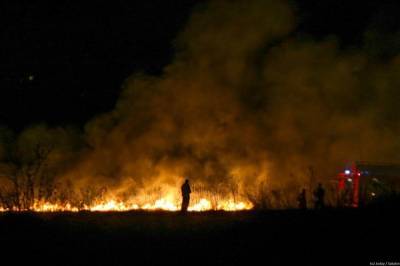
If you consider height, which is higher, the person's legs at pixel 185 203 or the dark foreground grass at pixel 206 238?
the person's legs at pixel 185 203

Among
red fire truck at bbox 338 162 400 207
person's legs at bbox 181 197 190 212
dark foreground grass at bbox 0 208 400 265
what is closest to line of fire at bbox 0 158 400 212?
red fire truck at bbox 338 162 400 207

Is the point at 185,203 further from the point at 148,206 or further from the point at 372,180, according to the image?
the point at 372,180

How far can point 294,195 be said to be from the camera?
2030 centimetres

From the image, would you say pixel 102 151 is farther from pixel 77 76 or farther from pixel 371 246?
pixel 371 246

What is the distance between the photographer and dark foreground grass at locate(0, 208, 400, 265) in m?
11.9

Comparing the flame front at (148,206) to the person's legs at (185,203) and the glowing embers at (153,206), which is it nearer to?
the glowing embers at (153,206)

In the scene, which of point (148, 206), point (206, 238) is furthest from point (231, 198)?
point (206, 238)

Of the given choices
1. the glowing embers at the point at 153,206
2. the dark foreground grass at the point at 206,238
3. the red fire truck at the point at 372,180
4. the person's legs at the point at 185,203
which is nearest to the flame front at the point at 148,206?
the glowing embers at the point at 153,206

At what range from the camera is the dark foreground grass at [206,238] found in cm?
1191

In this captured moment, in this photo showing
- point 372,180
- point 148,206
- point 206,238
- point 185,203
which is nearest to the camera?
point 206,238

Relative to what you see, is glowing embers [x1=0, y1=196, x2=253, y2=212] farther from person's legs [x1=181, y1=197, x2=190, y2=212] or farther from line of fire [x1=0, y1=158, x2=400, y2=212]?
person's legs [x1=181, y1=197, x2=190, y2=212]

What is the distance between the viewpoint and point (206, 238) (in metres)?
13.2

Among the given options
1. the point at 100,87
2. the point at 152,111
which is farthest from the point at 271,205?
the point at 100,87

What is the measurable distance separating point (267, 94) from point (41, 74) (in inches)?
395
